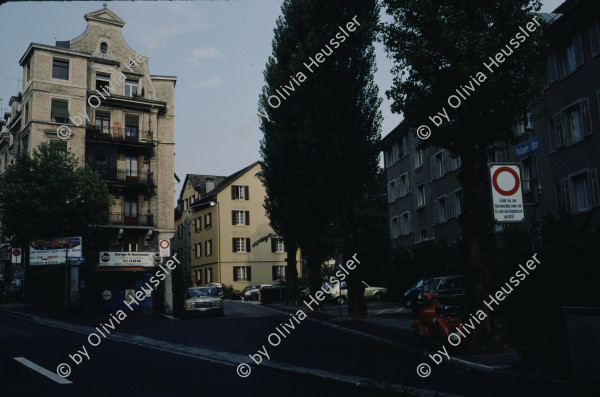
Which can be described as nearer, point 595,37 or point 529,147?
point 529,147

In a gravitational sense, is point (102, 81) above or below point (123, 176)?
above

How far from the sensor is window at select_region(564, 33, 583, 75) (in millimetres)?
23784

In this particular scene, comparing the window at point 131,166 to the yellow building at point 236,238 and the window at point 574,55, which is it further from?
the window at point 574,55

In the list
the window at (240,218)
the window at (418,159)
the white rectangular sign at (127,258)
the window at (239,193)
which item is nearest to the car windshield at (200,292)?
the white rectangular sign at (127,258)

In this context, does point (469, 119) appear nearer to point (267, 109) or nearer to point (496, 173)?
point (496, 173)

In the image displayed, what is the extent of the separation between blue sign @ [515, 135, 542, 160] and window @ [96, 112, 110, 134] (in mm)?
38740

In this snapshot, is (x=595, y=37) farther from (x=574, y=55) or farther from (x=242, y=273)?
(x=242, y=273)

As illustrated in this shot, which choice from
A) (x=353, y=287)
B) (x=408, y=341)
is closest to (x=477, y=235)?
(x=408, y=341)

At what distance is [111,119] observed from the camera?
4391 centimetres

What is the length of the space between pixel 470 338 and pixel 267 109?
23.8m

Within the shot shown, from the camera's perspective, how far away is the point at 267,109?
34.2 meters

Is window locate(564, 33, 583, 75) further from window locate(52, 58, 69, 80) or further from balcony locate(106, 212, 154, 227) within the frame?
window locate(52, 58, 69, 80)

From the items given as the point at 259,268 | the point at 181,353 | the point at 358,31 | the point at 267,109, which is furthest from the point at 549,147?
the point at 259,268

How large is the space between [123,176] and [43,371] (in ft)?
117
